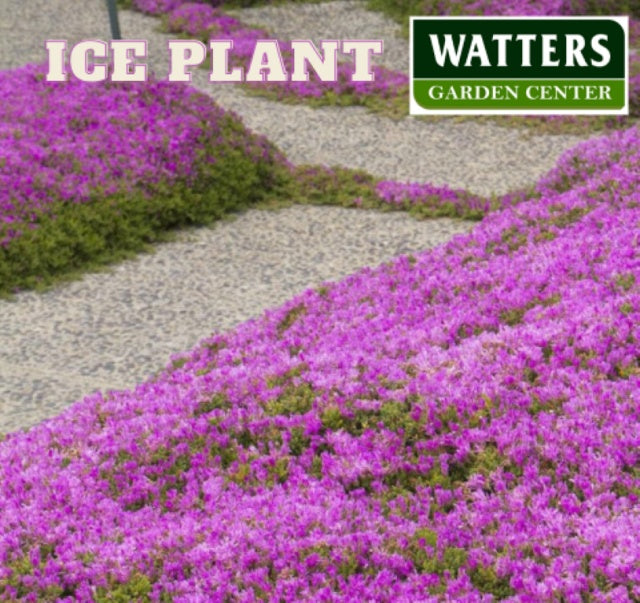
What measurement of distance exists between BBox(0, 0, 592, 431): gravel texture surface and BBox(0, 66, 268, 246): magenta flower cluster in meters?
1.17

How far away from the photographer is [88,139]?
1494cm

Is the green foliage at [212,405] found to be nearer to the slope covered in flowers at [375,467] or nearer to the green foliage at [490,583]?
the slope covered in flowers at [375,467]

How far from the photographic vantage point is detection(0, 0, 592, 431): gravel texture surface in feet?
33.3

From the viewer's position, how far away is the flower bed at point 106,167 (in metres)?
12.8

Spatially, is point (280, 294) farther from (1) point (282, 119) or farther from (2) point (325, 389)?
(1) point (282, 119)

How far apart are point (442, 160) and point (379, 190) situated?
2.47m

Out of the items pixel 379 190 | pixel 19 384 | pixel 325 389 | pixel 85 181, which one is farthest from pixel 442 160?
pixel 325 389

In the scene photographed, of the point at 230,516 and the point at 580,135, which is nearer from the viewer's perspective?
the point at 230,516

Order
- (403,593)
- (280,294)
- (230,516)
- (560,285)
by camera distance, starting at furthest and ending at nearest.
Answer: (280,294) → (560,285) → (230,516) → (403,593)

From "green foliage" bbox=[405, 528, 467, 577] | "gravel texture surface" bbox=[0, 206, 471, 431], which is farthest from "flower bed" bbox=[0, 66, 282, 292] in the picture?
"green foliage" bbox=[405, 528, 467, 577]

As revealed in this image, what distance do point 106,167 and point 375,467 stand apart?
374 inches

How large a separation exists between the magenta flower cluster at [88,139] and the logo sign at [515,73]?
3.99 m

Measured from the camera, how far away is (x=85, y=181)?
13.8 metres

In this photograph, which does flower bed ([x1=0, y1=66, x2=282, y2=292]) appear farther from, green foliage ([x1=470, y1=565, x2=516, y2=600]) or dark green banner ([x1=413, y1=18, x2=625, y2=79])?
green foliage ([x1=470, y1=565, x2=516, y2=600])
